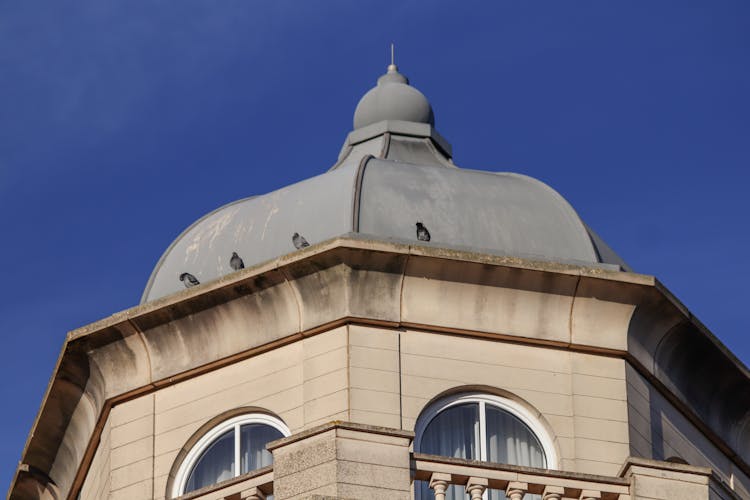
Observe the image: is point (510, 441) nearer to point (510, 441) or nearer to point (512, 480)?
point (510, 441)

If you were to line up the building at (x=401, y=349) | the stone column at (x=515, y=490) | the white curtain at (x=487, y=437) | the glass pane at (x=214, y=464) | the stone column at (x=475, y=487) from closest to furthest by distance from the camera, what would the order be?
the stone column at (x=475, y=487), the stone column at (x=515, y=490), the white curtain at (x=487, y=437), the building at (x=401, y=349), the glass pane at (x=214, y=464)

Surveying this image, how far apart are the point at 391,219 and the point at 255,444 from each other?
3.10 metres

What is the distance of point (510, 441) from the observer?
28.2m

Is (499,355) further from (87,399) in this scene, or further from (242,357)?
(87,399)

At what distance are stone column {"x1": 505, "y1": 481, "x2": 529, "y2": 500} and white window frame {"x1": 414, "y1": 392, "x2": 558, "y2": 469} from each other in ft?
7.76

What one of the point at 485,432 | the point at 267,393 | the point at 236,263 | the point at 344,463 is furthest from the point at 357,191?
the point at 344,463

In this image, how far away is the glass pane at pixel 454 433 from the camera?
27.9m

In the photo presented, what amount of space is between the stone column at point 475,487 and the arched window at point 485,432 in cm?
228

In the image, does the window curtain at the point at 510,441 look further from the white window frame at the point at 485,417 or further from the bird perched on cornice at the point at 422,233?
the bird perched on cornice at the point at 422,233

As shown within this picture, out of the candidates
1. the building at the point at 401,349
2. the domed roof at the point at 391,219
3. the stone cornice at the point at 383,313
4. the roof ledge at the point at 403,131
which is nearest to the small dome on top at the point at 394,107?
the roof ledge at the point at 403,131

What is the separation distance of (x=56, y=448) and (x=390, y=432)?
7.21 m

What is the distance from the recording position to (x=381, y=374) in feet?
91.4

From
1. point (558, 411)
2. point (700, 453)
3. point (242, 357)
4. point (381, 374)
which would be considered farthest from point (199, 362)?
point (700, 453)

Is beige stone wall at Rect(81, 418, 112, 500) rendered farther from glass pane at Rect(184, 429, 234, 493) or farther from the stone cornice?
glass pane at Rect(184, 429, 234, 493)
